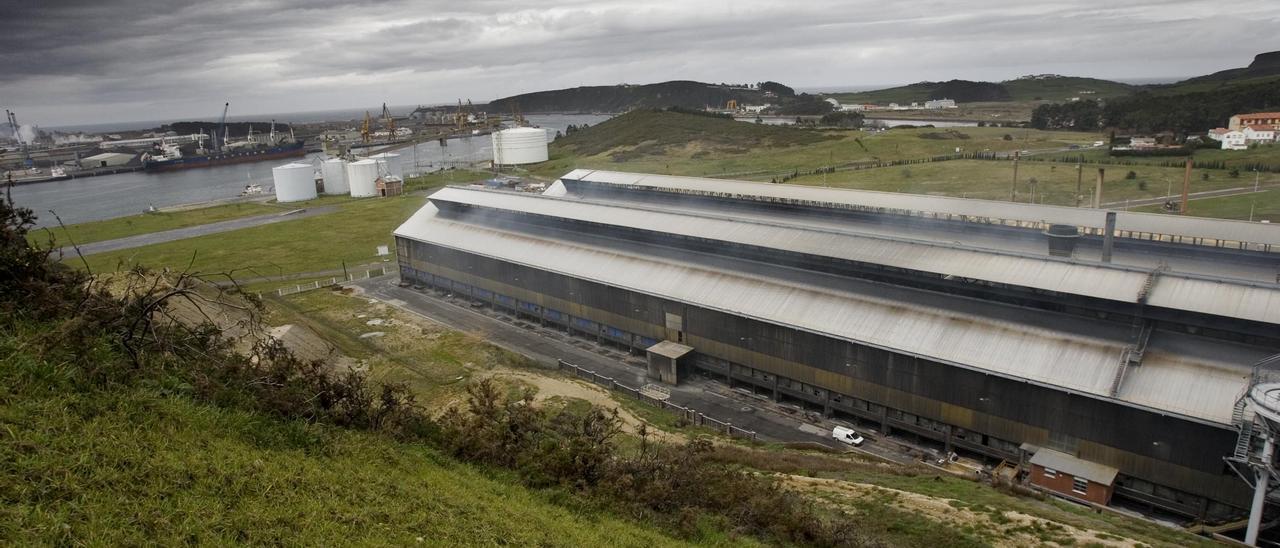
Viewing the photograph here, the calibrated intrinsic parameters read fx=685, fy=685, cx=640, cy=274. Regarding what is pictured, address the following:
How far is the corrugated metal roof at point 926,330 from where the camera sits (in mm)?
27172

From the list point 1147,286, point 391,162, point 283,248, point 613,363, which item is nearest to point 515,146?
point 391,162

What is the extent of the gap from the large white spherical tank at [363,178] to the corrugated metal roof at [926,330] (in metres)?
88.1

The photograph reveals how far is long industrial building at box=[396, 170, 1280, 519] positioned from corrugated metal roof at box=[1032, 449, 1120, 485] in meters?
0.11

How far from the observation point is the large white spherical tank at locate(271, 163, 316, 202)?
125 meters

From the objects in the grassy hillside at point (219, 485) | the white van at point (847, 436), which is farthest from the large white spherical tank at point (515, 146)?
the grassy hillside at point (219, 485)

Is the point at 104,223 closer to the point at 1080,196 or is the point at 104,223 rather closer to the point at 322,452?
the point at 322,452

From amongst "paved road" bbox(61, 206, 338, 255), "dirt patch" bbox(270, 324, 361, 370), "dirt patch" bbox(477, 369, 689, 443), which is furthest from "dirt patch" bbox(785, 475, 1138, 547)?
"paved road" bbox(61, 206, 338, 255)

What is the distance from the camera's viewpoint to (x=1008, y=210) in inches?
2020

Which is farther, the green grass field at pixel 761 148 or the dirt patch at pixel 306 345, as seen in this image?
the green grass field at pixel 761 148

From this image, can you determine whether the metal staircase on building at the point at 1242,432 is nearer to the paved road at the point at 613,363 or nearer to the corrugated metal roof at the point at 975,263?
the corrugated metal roof at the point at 975,263

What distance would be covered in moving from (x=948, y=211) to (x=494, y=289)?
36.0 metres

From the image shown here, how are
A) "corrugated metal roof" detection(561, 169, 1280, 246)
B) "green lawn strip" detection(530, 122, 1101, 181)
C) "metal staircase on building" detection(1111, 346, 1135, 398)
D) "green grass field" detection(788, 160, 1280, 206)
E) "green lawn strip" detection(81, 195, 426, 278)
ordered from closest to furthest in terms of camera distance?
"metal staircase on building" detection(1111, 346, 1135, 398)
"corrugated metal roof" detection(561, 169, 1280, 246)
"green lawn strip" detection(81, 195, 426, 278)
"green grass field" detection(788, 160, 1280, 206)
"green lawn strip" detection(530, 122, 1101, 181)

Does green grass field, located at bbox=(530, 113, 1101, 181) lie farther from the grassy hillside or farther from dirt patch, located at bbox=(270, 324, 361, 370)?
the grassy hillside

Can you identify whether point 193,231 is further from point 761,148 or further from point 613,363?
point 761,148
